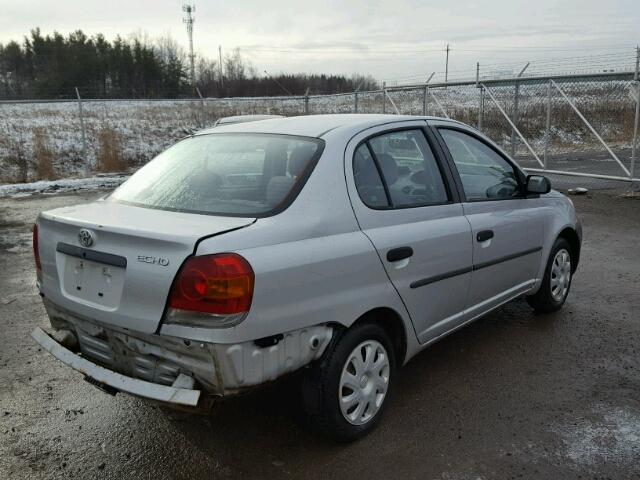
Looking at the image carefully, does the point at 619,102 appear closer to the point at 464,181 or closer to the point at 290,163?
the point at 464,181

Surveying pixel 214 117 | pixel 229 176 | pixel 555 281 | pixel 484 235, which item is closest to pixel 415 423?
pixel 484 235

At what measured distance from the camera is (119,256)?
2516mm

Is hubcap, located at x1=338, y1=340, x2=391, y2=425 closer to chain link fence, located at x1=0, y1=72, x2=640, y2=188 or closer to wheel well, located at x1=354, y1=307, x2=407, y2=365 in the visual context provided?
wheel well, located at x1=354, y1=307, x2=407, y2=365

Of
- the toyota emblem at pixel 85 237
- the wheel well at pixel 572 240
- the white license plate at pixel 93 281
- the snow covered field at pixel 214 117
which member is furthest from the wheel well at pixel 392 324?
the snow covered field at pixel 214 117

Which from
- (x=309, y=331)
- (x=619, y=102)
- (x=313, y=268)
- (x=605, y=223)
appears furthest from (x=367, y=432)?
(x=619, y=102)

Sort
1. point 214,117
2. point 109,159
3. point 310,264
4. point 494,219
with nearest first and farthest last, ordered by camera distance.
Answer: point 310,264 < point 494,219 < point 109,159 < point 214,117

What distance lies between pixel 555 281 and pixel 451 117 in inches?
554

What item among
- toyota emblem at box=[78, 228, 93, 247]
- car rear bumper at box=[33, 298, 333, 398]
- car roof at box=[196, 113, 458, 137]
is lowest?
car rear bumper at box=[33, 298, 333, 398]

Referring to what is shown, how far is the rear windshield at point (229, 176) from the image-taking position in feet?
9.09

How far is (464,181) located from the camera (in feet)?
12.2

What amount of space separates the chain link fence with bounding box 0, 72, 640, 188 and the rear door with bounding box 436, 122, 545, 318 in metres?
7.28

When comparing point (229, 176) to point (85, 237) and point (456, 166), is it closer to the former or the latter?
point (85, 237)

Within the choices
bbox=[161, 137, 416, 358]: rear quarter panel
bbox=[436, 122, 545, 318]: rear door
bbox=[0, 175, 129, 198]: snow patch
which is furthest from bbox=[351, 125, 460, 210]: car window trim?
bbox=[0, 175, 129, 198]: snow patch

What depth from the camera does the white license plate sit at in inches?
100
